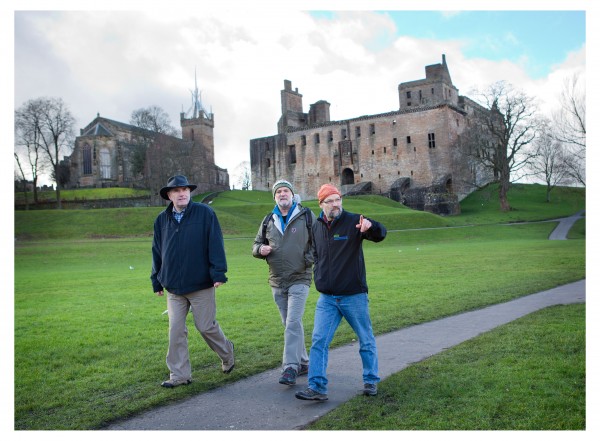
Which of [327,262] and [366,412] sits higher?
[327,262]

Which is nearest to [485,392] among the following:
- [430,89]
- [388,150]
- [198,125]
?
[388,150]

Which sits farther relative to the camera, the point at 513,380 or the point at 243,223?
the point at 243,223

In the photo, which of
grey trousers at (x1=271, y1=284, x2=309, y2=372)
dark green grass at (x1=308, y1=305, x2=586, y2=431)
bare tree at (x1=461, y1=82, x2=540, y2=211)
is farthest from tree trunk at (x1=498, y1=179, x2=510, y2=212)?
grey trousers at (x1=271, y1=284, x2=309, y2=372)

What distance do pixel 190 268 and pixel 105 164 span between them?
7349 centimetres

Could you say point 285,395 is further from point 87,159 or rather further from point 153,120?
point 87,159

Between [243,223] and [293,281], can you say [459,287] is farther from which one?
[243,223]

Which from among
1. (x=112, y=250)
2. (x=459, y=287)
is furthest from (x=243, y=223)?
(x=459, y=287)

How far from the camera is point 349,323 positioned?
5.99m

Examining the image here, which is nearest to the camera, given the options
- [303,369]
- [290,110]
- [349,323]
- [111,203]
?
[349,323]

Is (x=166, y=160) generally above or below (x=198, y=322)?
above

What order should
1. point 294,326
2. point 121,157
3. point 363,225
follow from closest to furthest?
point 363,225
point 294,326
point 121,157
